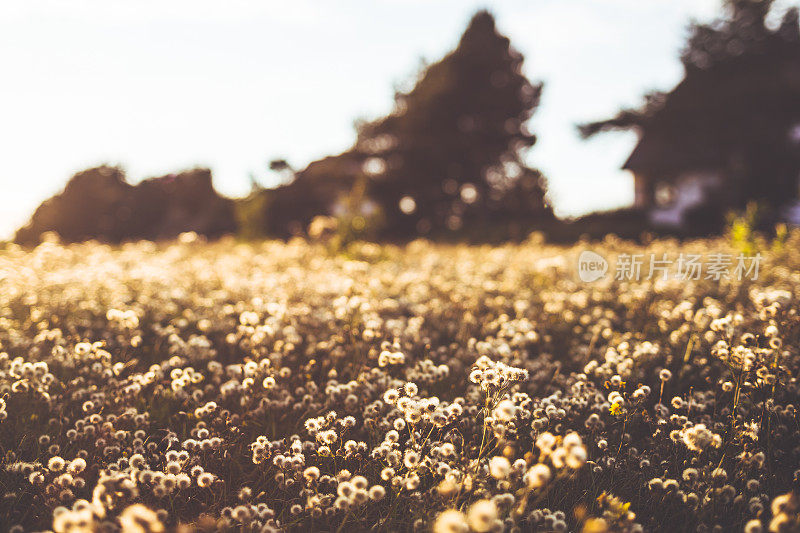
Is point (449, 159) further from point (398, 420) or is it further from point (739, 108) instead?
point (398, 420)

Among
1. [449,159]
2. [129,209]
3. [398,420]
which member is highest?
[449,159]

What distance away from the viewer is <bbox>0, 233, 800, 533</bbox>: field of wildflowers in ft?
8.59

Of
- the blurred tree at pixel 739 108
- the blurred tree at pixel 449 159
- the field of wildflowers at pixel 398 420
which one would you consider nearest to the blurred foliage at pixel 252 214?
the blurred tree at pixel 449 159

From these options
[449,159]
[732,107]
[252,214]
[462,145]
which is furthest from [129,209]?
[732,107]

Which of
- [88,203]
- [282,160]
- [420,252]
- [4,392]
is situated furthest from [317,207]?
[4,392]

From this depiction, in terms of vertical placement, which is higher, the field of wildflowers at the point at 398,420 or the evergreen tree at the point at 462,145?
the evergreen tree at the point at 462,145

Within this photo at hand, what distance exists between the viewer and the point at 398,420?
2943 millimetres

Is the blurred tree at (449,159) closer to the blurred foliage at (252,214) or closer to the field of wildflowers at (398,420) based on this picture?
the blurred foliage at (252,214)

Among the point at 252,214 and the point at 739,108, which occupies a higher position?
the point at 739,108

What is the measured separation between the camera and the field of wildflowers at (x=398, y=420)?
262 centimetres

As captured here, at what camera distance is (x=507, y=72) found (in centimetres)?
2691

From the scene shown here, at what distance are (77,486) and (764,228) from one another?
21928mm

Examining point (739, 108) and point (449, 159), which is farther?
point (449, 159)

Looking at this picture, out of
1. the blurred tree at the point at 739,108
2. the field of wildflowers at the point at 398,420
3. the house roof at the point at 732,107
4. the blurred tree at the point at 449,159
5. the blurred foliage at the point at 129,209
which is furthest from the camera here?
the blurred tree at the point at 449,159
